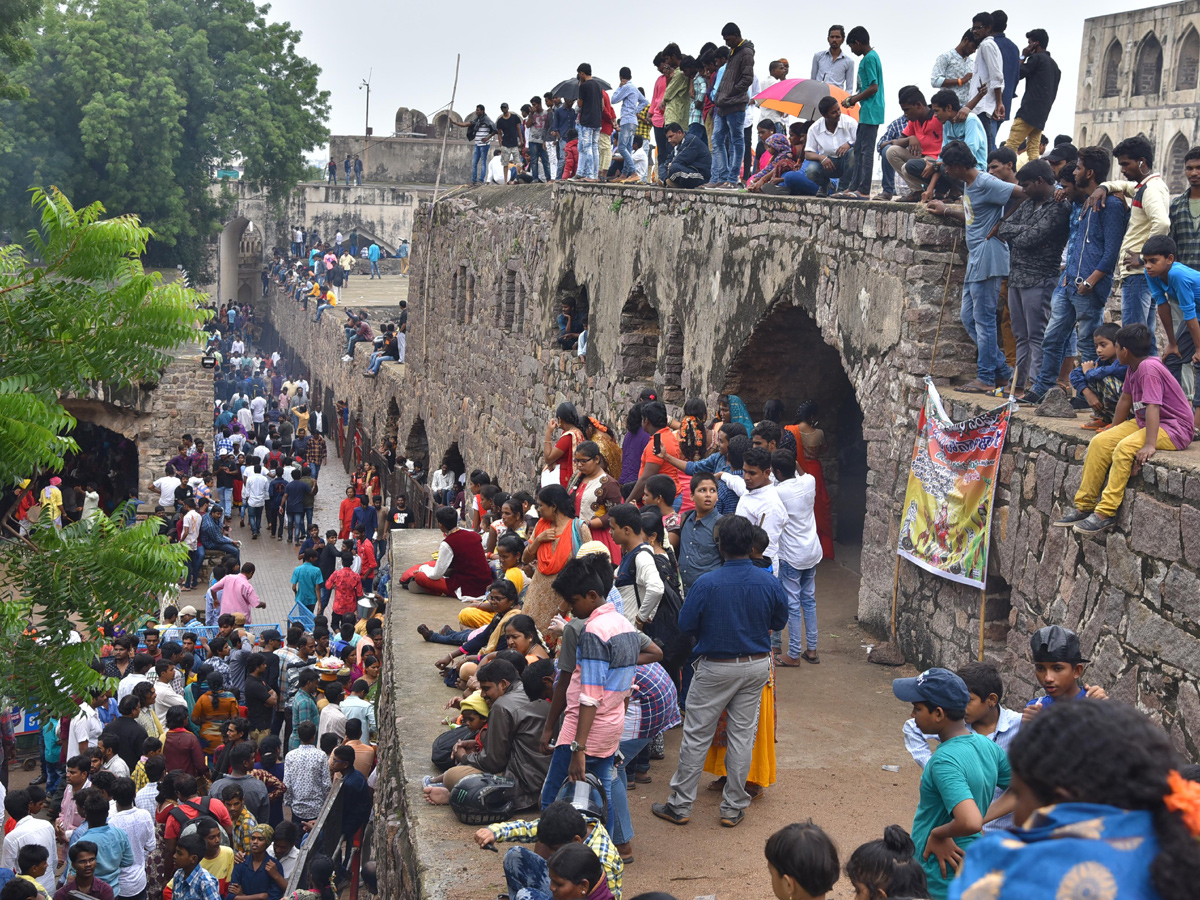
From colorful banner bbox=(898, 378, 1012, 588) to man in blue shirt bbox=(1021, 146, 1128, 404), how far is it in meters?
0.37

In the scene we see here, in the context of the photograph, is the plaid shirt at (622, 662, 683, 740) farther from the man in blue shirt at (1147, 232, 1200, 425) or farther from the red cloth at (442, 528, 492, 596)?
the red cloth at (442, 528, 492, 596)

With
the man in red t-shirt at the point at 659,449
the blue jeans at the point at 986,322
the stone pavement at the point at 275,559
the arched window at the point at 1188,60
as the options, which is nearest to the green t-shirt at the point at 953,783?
the blue jeans at the point at 986,322

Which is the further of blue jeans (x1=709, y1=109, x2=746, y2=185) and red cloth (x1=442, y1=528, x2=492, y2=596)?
blue jeans (x1=709, y1=109, x2=746, y2=185)

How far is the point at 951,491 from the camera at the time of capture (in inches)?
275

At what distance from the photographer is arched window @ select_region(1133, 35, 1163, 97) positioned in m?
30.4

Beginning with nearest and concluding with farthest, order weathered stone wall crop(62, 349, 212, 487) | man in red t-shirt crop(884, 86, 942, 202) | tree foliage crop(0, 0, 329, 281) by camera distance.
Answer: man in red t-shirt crop(884, 86, 942, 202) → weathered stone wall crop(62, 349, 212, 487) → tree foliage crop(0, 0, 329, 281)

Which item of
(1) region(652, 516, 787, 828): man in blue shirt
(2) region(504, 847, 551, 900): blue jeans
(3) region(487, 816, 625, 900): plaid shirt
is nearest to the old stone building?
(1) region(652, 516, 787, 828): man in blue shirt

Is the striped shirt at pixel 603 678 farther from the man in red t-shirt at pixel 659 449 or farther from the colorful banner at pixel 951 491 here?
the man in red t-shirt at pixel 659 449

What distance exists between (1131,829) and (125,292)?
644cm

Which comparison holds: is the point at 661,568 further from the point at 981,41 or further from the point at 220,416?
the point at 220,416

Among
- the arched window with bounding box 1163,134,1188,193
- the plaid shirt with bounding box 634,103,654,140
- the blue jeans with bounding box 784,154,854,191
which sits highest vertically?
the arched window with bounding box 1163,134,1188,193

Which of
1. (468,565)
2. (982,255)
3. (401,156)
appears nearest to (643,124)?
(468,565)

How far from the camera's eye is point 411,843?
204 inches

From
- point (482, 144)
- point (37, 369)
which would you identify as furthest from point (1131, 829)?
point (482, 144)
